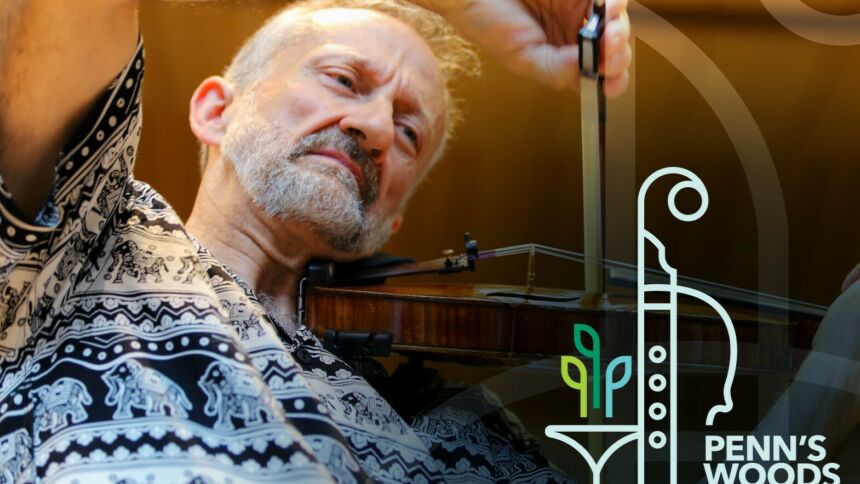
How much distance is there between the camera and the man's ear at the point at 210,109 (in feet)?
3.89

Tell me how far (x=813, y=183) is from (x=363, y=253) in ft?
1.81

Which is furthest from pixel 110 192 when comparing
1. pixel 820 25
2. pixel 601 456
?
pixel 820 25

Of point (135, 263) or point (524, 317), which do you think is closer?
point (135, 263)

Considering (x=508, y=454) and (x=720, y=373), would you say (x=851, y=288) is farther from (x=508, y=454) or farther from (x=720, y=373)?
(x=508, y=454)

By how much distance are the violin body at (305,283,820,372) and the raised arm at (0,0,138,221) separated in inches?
15.2

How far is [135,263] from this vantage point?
0.93 m

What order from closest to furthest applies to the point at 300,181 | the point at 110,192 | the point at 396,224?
the point at 110,192
the point at 300,181
the point at 396,224

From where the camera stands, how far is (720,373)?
1.01 metres

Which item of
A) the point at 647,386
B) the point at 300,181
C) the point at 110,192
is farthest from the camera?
the point at 300,181

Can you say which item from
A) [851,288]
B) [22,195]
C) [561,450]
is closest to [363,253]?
[561,450]

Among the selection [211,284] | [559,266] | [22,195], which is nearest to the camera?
[22,195]

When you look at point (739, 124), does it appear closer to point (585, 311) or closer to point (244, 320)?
point (585, 311)

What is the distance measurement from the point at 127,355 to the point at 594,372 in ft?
1.61

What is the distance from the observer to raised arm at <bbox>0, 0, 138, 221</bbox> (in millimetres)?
782
